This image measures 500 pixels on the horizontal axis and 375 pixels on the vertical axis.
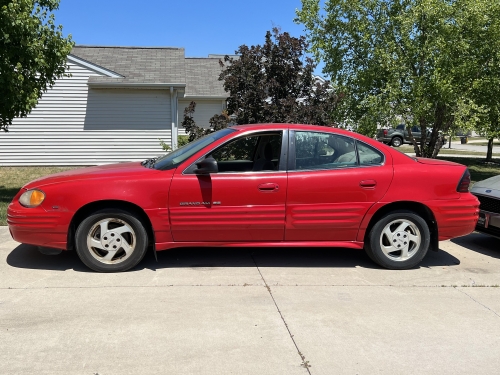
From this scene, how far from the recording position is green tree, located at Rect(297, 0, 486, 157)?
11656mm

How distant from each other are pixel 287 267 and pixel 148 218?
167cm

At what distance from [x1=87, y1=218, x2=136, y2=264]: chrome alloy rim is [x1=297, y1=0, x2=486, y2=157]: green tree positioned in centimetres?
841

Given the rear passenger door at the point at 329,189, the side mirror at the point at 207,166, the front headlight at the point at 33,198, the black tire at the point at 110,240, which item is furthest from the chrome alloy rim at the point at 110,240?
the rear passenger door at the point at 329,189

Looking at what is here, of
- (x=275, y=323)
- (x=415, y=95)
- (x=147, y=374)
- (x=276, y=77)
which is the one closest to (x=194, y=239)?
(x=275, y=323)

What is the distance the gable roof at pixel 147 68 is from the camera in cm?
1602

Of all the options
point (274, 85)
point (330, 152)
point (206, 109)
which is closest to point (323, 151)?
point (330, 152)

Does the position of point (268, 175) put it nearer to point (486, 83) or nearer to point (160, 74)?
point (486, 83)

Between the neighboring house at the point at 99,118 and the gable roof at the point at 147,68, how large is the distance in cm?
3

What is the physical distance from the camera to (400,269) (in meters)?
5.57

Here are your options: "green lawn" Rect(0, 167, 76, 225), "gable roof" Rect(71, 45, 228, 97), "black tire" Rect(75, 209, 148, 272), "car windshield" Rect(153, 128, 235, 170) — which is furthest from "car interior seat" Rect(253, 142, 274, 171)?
"gable roof" Rect(71, 45, 228, 97)

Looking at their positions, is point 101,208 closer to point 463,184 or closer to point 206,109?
point 463,184

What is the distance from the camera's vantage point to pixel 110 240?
5152mm

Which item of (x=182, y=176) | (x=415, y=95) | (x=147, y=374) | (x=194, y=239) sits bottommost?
(x=147, y=374)

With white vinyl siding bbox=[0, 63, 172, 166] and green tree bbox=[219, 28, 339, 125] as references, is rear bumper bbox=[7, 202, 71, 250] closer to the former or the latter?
green tree bbox=[219, 28, 339, 125]
